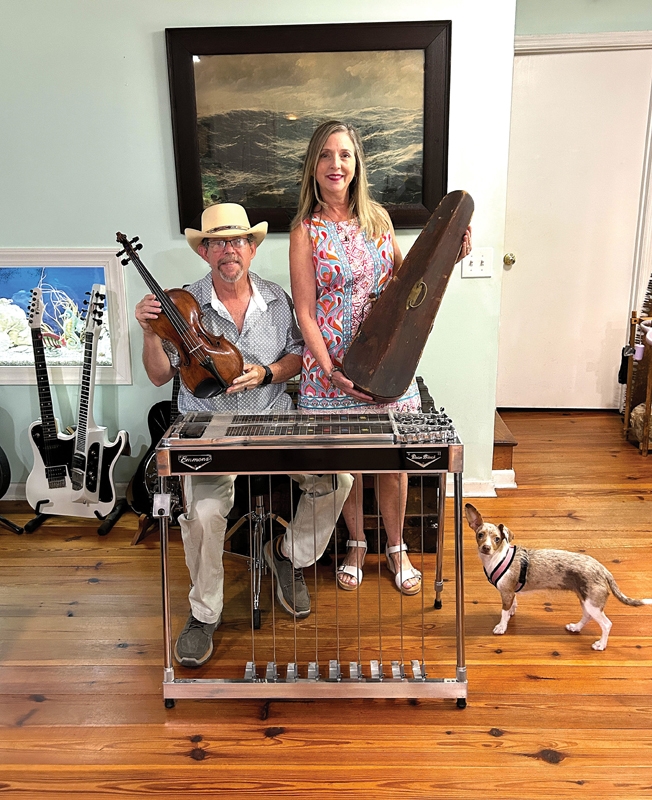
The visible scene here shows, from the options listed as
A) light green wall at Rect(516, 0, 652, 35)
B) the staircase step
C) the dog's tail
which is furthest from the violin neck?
light green wall at Rect(516, 0, 652, 35)

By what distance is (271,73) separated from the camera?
2441 millimetres

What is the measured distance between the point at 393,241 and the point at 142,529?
1.36 m

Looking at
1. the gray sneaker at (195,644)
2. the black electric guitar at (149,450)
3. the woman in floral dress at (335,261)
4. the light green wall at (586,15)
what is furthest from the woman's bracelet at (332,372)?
the light green wall at (586,15)

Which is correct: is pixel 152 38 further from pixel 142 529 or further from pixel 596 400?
pixel 596 400

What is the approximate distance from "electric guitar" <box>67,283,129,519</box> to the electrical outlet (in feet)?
4.42

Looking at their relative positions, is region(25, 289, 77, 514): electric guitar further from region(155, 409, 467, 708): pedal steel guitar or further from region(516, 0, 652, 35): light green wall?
region(516, 0, 652, 35): light green wall

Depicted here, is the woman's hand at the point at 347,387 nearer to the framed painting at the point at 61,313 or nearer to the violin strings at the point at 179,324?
the violin strings at the point at 179,324

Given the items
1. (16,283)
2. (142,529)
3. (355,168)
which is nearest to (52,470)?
(142,529)

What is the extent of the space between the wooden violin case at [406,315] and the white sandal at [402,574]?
59cm

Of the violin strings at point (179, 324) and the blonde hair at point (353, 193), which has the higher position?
the blonde hair at point (353, 193)

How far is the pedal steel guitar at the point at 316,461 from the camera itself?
1.53m

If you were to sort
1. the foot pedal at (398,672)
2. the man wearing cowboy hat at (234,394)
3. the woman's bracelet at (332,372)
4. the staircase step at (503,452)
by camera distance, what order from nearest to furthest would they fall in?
the foot pedal at (398,672) → the man wearing cowboy hat at (234,394) → the woman's bracelet at (332,372) → the staircase step at (503,452)

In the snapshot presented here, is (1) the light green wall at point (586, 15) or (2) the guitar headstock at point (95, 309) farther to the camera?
(1) the light green wall at point (586, 15)

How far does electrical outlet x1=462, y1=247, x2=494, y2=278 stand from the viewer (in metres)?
2.61
